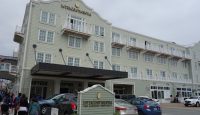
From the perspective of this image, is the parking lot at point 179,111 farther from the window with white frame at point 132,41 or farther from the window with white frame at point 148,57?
the window with white frame at point 148,57

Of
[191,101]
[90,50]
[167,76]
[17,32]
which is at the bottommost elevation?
[191,101]

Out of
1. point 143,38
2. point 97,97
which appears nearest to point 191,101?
point 143,38

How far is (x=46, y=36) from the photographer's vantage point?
27031 mm

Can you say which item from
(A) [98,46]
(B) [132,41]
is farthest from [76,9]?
(B) [132,41]

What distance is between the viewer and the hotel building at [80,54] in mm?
25453

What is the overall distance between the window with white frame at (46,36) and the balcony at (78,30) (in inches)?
68.9

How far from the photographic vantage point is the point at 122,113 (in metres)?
12.2

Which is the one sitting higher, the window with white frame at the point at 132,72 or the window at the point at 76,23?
the window at the point at 76,23

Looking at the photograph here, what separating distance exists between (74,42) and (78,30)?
5.76 feet

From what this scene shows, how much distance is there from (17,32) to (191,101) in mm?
27114

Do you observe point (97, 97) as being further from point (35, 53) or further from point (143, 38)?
point (143, 38)

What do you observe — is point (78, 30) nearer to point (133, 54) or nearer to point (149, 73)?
point (133, 54)

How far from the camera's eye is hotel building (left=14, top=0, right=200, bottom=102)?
25453mm

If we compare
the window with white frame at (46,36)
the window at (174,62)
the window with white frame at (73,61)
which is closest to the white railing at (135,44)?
the window at (174,62)
